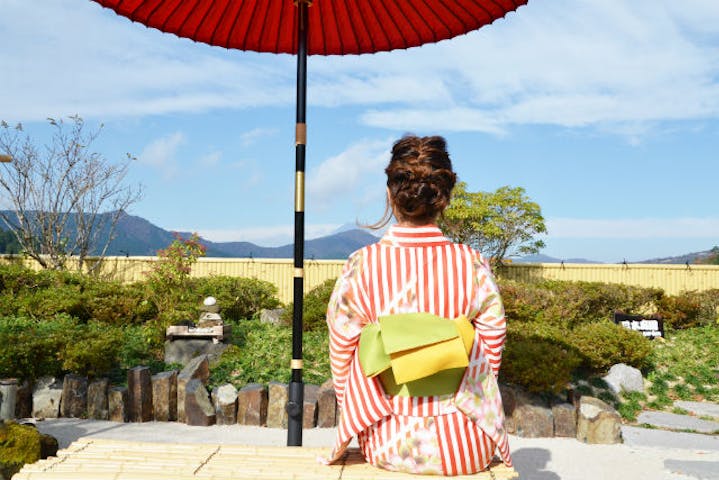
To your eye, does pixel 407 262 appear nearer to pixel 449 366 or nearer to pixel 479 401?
pixel 449 366

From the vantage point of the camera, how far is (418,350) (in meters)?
2.24

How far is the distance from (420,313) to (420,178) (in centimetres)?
47

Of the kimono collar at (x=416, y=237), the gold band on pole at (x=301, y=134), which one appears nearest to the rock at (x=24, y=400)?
the gold band on pole at (x=301, y=134)

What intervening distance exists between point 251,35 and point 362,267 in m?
2.20

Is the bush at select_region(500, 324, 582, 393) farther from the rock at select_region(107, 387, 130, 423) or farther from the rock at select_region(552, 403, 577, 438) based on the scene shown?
Answer: the rock at select_region(107, 387, 130, 423)

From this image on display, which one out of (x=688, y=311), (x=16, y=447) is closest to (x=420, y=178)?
(x=16, y=447)

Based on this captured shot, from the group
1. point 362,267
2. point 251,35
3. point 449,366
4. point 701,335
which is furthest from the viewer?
point 701,335

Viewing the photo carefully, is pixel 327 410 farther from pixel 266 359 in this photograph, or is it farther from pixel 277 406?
pixel 266 359

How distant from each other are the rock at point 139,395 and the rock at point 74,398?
476 millimetres

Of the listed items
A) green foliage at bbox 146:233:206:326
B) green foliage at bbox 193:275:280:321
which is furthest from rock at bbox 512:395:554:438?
green foliage at bbox 193:275:280:321

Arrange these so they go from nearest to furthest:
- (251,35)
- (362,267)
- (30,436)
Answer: (362,267) → (251,35) → (30,436)

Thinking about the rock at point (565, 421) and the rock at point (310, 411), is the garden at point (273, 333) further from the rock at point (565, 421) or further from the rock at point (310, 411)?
the rock at point (310, 411)

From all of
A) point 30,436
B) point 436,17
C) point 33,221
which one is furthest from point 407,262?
point 33,221

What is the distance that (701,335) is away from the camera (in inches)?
450
